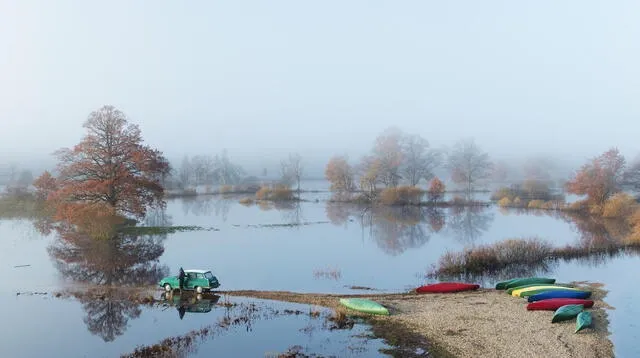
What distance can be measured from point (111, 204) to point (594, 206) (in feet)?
203

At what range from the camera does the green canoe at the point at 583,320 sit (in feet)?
77.7

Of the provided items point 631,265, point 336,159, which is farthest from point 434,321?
point 336,159

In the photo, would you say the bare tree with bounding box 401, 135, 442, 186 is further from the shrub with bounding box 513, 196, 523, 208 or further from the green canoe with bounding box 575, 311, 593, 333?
the green canoe with bounding box 575, 311, 593, 333

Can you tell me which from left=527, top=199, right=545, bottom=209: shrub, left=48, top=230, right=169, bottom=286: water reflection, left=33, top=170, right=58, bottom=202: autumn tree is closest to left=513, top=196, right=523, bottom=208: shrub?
left=527, top=199, right=545, bottom=209: shrub

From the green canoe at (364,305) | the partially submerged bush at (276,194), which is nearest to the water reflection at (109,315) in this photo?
the green canoe at (364,305)

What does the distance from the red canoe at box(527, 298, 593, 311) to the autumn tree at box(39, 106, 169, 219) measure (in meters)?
40.3

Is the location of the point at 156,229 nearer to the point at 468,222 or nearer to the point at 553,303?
the point at 468,222

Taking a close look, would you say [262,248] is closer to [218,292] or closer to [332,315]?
[218,292]

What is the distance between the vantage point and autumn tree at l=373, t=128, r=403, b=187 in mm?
92500

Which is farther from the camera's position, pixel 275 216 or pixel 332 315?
pixel 275 216

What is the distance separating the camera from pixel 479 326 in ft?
78.9

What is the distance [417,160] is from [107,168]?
59835 mm

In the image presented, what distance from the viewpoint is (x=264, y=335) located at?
78.4ft

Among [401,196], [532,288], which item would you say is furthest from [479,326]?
[401,196]
